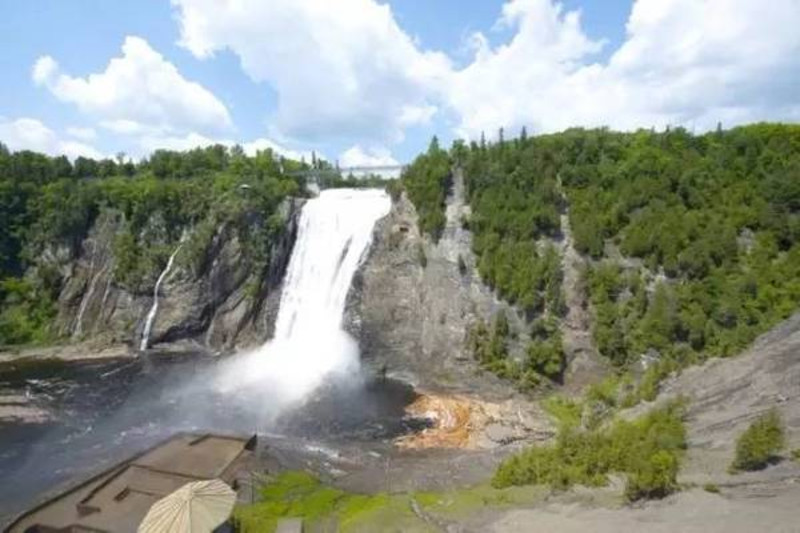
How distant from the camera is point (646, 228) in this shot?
44219 millimetres

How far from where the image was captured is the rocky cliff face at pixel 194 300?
5841 centimetres

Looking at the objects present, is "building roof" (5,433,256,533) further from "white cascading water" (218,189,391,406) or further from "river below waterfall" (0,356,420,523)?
"white cascading water" (218,189,391,406)

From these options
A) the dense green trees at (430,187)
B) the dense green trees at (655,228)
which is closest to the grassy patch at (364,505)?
the dense green trees at (655,228)

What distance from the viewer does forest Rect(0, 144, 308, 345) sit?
6131 cm

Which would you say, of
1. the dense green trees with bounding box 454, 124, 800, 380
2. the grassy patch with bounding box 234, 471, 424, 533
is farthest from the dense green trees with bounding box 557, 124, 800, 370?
the grassy patch with bounding box 234, 471, 424, 533

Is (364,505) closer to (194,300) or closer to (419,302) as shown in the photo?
(419,302)

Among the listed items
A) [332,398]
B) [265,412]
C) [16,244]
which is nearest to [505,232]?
[332,398]

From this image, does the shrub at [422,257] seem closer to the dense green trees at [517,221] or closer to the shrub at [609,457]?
the dense green trees at [517,221]

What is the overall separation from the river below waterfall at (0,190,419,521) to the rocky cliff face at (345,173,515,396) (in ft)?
5.56

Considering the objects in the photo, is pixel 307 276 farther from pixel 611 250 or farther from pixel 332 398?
pixel 611 250

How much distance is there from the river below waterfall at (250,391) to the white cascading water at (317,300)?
0.31ft

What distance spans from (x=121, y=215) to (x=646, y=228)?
47.4m

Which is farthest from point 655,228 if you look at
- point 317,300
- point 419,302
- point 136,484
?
point 136,484

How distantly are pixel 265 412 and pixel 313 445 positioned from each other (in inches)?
240
